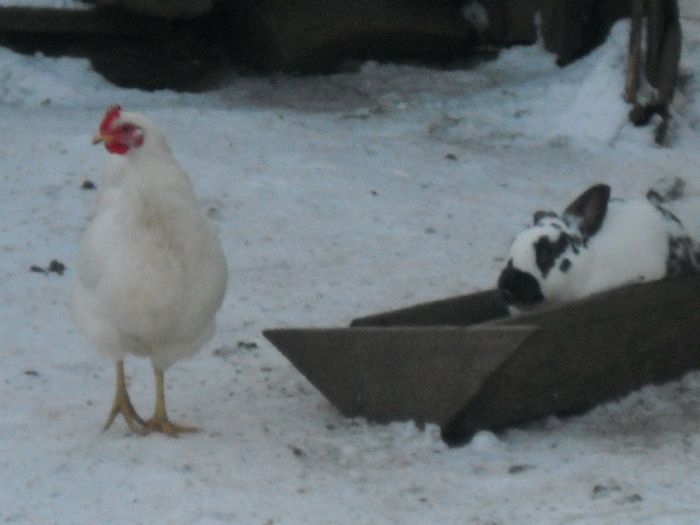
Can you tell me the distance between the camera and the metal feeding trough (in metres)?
4.03

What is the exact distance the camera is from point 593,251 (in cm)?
477

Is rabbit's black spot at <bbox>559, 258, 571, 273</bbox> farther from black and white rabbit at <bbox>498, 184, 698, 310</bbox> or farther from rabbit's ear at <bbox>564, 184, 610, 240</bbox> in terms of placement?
rabbit's ear at <bbox>564, 184, 610, 240</bbox>

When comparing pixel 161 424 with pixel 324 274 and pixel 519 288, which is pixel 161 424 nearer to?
pixel 519 288

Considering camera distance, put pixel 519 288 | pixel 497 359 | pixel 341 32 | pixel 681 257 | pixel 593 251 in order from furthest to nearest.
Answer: pixel 341 32
pixel 681 257
pixel 593 251
pixel 519 288
pixel 497 359

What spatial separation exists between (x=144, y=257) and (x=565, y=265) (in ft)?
4.99

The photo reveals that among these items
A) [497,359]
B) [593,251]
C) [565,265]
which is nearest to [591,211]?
[593,251]

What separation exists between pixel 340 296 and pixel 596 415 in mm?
1570

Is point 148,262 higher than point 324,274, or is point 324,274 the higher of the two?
point 148,262

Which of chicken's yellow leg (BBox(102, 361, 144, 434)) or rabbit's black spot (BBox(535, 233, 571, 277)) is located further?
rabbit's black spot (BBox(535, 233, 571, 277))

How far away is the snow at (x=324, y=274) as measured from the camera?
144 inches

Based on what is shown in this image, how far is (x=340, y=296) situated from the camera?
18.9 ft

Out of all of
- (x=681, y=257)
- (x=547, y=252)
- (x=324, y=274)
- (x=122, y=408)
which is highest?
(x=547, y=252)

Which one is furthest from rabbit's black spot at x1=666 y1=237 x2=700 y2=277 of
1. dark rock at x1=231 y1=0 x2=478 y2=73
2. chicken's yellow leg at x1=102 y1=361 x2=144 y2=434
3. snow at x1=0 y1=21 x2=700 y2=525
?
dark rock at x1=231 y1=0 x2=478 y2=73

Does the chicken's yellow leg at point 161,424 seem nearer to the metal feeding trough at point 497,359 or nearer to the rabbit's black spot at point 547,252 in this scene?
the metal feeding trough at point 497,359
